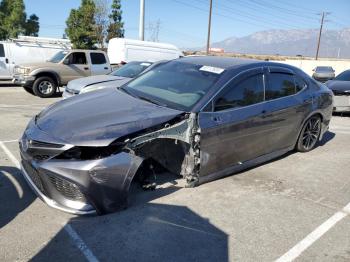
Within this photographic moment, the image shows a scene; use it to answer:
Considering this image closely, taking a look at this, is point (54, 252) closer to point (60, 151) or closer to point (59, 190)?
point (59, 190)

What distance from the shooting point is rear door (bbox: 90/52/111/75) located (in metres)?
14.0

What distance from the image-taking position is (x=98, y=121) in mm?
3764

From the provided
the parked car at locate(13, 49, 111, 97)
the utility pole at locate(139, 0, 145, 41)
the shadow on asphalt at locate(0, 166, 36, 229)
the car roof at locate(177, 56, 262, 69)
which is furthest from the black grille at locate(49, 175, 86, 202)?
the utility pole at locate(139, 0, 145, 41)

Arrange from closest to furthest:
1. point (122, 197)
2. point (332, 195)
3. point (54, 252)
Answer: point (54, 252)
point (122, 197)
point (332, 195)

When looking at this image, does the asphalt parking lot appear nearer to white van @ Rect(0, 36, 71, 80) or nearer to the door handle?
the door handle

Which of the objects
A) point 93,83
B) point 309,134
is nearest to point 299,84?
point 309,134

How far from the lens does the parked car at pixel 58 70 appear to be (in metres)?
12.7

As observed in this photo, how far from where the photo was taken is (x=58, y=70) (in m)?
Answer: 13.2

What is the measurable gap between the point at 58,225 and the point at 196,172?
1.67m

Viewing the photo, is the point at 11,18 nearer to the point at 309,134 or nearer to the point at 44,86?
the point at 44,86

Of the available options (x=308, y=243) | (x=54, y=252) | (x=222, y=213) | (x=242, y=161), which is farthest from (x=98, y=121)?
(x=308, y=243)

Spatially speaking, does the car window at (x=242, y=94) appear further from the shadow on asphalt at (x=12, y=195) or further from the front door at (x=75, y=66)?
the front door at (x=75, y=66)

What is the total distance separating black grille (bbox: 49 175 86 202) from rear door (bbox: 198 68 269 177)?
1.52 metres

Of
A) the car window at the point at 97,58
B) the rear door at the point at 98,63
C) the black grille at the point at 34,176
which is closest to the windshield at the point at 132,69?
the rear door at the point at 98,63
